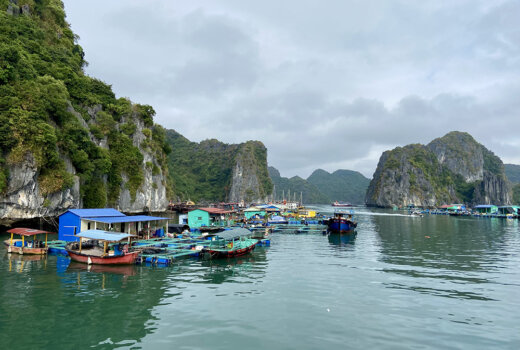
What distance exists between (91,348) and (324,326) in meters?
9.77

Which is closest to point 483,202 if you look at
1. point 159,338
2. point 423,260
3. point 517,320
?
point 423,260

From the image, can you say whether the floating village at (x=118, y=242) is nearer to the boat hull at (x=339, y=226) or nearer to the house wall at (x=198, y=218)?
the house wall at (x=198, y=218)

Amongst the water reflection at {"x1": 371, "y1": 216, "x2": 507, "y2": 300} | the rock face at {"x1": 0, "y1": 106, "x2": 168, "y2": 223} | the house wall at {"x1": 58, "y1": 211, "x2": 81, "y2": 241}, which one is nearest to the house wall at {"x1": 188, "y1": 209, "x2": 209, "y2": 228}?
the rock face at {"x1": 0, "y1": 106, "x2": 168, "y2": 223}

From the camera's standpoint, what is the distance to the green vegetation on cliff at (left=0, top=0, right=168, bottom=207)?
127 ft

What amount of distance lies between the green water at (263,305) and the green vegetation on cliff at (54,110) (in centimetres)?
1732

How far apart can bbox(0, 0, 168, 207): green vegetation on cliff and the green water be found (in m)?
17.3

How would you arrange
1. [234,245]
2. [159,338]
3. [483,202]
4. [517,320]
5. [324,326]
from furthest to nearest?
[483,202] < [234,245] < [517,320] < [324,326] < [159,338]

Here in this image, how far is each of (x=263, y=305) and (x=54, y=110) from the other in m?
45.2

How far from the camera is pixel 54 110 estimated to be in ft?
146

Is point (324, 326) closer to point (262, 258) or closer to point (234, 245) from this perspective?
point (262, 258)

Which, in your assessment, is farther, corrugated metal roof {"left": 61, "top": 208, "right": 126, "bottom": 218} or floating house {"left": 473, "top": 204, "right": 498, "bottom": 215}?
floating house {"left": 473, "top": 204, "right": 498, "bottom": 215}

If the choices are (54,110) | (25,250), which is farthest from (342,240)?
(54,110)

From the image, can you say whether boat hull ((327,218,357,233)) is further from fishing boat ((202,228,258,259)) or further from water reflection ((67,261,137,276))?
water reflection ((67,261,137,276))

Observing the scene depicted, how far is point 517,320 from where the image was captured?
15.1 m
